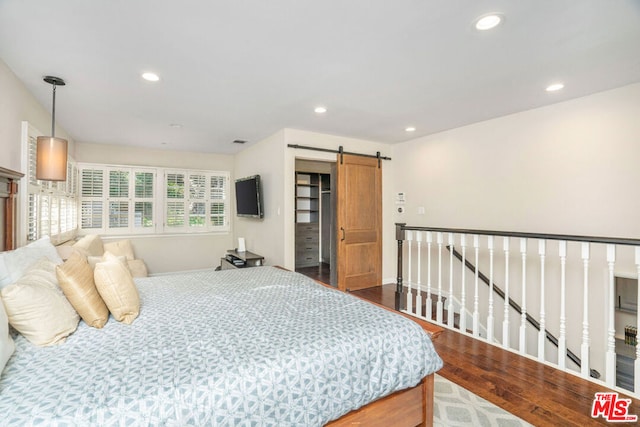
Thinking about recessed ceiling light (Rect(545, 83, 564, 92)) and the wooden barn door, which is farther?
the wooden barn door

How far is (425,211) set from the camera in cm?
468

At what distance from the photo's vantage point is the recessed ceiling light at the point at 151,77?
251 centimetres

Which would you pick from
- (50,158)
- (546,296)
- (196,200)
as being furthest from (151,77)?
(546,296)

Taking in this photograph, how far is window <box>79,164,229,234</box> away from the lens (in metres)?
5.12

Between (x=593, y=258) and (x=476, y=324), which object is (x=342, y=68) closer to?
(x=476, y=324)

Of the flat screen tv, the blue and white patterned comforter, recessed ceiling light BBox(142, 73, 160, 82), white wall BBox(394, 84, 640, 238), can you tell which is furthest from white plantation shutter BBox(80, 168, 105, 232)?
white wall BBox(394, 84, 640, 238)

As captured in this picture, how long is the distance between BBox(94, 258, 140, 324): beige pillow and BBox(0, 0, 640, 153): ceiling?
152 cm

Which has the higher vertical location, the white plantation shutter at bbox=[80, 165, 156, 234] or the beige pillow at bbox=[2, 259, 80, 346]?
the white plantation shutter at bbox=[80, 165, 156, 234]

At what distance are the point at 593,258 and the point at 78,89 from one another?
5.32m

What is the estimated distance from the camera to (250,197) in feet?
16.5

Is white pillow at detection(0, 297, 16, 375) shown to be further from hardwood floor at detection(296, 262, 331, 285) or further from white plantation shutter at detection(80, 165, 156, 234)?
white plantation shutter at detection(80, 165, 156, 234)

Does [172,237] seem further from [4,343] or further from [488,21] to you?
[488,21]

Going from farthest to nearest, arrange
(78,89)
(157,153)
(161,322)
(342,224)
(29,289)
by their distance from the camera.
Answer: (157,153), (342,224), (78,89), (161,322), (29,289)

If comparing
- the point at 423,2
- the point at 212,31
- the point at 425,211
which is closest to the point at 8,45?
the point at 212,31
